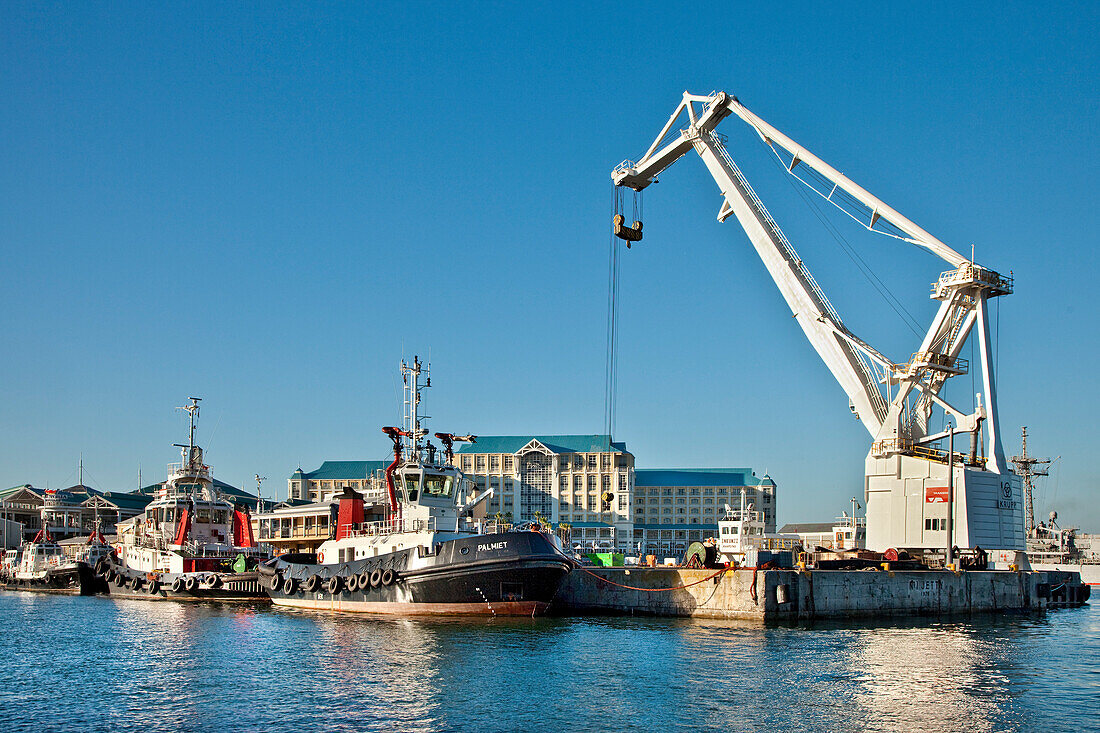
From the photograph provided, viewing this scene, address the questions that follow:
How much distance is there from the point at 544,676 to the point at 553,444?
12355cm

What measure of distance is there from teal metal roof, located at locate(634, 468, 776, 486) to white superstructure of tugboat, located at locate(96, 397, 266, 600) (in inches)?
3850

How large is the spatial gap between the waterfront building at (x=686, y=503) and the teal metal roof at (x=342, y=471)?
43.0m

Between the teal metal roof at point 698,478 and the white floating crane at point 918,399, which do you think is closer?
the white floating crane at point 918,399

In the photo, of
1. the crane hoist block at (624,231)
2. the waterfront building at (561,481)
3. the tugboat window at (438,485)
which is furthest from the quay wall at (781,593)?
the waterfront building at (561,481)

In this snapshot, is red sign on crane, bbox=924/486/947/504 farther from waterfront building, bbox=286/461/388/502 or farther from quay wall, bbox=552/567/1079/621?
waterfront building, bbox=286/461/388/502

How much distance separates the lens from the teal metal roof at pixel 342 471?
504 feet

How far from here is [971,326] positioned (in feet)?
176

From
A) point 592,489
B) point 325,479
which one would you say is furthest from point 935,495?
point 325,479

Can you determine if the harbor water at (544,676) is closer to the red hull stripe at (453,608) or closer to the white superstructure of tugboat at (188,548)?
the red hull stripe at (453,608)

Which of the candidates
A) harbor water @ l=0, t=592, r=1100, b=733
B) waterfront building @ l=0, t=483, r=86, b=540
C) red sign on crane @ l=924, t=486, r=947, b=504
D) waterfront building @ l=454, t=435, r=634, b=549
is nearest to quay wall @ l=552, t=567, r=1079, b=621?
harbor water @ l=0, t=592, r=1100, b=733

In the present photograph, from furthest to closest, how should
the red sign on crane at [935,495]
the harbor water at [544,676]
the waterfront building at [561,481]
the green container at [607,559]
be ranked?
the waterfront building at [561,481] < the green container at [607,559] < the red sign on crane at [935,495] < the harbor water at [544,676]

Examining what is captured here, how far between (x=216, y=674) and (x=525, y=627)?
1267 cm

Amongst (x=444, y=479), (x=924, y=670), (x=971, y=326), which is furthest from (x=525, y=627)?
(x=971, y=326)

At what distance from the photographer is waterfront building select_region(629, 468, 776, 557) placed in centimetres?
15100
